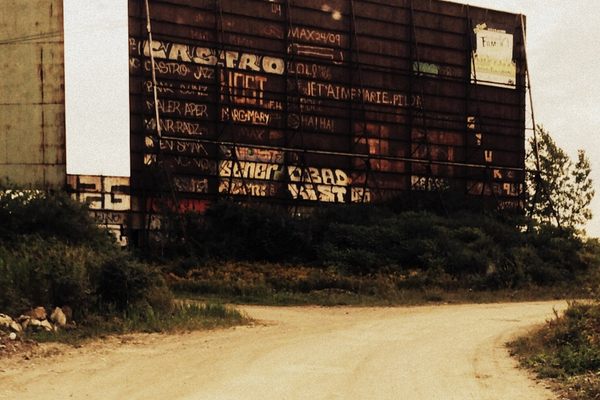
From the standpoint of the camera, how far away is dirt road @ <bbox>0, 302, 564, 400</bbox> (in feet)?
30.0

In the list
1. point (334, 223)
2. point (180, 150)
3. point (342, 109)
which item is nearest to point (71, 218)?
point (180, 150)

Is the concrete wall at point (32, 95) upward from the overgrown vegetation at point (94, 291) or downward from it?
upward

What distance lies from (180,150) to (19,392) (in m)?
24.8

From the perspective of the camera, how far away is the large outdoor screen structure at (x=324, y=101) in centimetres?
3328

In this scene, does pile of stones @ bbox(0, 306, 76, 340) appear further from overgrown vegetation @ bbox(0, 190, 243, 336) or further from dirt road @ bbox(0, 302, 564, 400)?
dirt road @ bbox(0, 302, 564, 400)

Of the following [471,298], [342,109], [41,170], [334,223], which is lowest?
[471,298]

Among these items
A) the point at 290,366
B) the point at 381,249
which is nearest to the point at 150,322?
the point at 290,366

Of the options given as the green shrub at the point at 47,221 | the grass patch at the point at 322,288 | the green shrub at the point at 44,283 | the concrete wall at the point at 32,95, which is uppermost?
the concrete wall at the point at 32,95

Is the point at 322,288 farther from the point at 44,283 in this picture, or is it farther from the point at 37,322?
the point at 37,322

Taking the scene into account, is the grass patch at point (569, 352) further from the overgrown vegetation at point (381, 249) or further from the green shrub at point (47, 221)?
the overgrown vegetation at point (381, 249)

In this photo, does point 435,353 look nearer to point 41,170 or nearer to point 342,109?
point 41,170

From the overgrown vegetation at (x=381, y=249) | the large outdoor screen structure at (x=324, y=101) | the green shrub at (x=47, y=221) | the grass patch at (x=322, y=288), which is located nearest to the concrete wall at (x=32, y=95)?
the large outdoor screen structure at (x=324, y=101)

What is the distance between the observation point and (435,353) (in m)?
12.7

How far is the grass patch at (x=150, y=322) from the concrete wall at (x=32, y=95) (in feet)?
54.6
